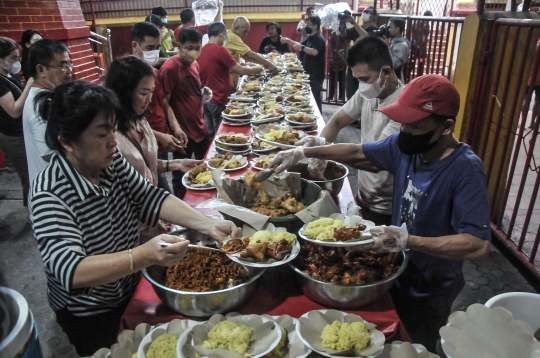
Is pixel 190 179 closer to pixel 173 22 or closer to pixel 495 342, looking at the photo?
pixel 495 342

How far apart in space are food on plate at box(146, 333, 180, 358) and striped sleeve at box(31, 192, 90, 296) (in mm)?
397

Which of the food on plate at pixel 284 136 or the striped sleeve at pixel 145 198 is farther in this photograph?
the food on plate at pixel 284 136

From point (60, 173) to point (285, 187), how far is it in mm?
1246

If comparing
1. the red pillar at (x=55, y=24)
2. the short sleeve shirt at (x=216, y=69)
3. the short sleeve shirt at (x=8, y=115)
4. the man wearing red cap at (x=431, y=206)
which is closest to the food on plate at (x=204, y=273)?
the man wearing red cap at (x=431, y=206)

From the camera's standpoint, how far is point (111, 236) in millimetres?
1772

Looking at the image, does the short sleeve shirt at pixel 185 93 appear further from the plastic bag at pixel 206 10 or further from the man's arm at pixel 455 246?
the plastic bag at pixel 206 10

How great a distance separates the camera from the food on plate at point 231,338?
135cm

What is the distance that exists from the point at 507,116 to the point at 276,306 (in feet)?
11.2

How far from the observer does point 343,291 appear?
5.16 feet

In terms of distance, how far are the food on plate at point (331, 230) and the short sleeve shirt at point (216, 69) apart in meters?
4.14

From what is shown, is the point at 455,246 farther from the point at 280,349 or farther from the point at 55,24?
the point at 55,24

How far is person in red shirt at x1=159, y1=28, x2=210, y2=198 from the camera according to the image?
418 centimetres

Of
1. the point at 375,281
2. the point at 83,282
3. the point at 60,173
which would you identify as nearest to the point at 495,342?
the point at 375,281

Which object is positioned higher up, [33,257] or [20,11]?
[20,11]
